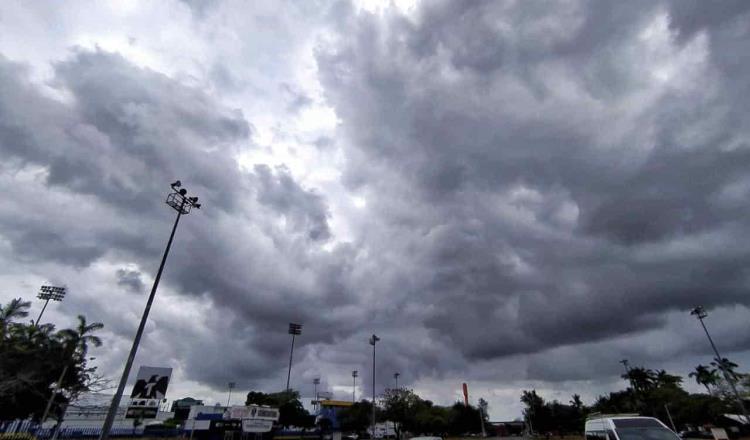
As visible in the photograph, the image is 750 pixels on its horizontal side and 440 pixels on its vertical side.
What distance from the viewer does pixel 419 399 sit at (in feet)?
294

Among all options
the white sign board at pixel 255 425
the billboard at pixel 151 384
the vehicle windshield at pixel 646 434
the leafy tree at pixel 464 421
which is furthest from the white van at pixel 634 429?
the leafy tree at pixel 464 421

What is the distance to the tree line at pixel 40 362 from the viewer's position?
37.5m

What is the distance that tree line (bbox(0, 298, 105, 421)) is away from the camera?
3755 centimetres

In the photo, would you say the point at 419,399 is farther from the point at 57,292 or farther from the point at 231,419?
the point at 57,292

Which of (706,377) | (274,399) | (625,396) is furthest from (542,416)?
(274,399)

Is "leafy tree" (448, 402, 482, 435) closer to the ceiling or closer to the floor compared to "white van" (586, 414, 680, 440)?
closer to the ceiling

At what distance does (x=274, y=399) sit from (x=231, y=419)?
2567 inches

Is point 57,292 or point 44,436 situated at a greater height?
point 57,292

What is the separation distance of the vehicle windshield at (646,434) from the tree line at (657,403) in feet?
182

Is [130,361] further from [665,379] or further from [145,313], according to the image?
[665,379]

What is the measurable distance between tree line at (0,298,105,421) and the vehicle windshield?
157ft

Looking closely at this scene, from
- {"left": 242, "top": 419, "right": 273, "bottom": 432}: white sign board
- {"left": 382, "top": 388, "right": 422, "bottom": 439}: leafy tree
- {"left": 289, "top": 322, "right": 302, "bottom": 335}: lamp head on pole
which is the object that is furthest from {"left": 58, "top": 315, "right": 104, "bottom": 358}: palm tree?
{"left": 382, "top": 388, "right": 422, "bottom": 439}: leafy tree

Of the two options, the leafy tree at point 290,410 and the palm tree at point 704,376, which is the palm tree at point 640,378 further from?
the leafy tree at point 290,410

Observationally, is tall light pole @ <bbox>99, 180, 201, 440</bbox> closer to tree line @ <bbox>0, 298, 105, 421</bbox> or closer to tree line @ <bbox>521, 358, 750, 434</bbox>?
tree line @ <bbox>0, 298, 105, 421</bbox>
